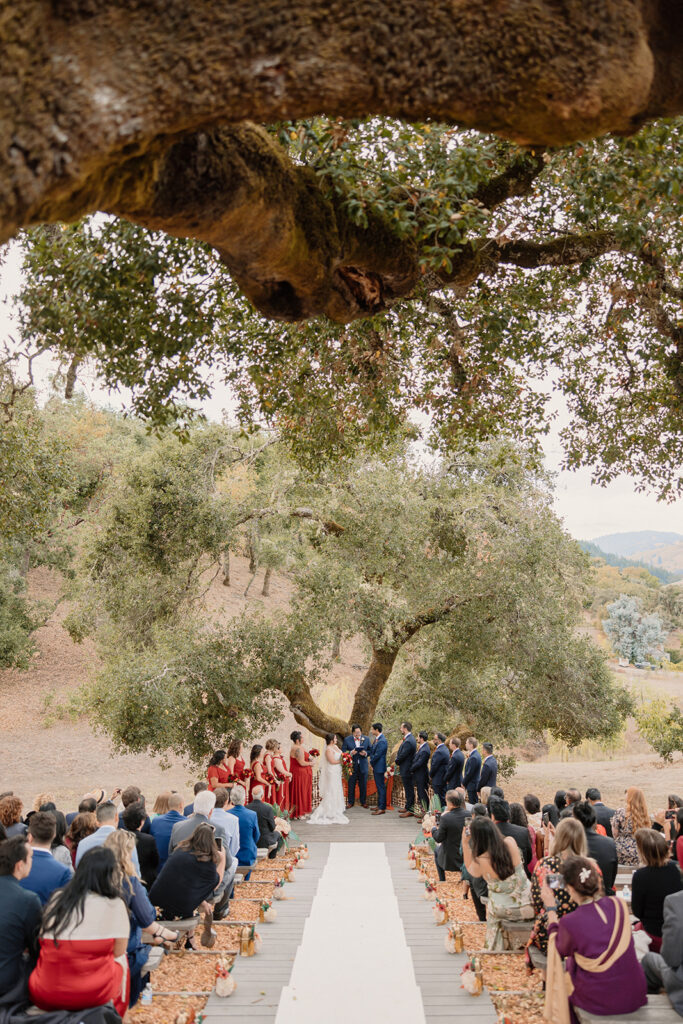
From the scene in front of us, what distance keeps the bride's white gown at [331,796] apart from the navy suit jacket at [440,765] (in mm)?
1925

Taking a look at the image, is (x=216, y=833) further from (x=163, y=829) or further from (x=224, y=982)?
(x=224, y=982)

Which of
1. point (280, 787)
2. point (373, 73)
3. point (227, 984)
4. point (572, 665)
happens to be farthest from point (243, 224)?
point (572, 665)

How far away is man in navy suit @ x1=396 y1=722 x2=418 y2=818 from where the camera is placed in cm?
1338

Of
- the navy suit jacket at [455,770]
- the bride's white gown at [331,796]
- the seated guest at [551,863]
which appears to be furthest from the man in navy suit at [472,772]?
the seated guest at [551,863]

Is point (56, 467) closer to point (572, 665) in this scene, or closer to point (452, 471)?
point (452, 471)

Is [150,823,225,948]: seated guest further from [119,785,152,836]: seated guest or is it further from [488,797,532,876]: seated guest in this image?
[488,797,532,876]: seated guest

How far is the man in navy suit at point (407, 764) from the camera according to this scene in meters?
13.4

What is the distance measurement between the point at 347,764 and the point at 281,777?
263 centimetres

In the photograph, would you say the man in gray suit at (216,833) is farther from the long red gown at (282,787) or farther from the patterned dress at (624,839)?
the long red gown at (282,787)

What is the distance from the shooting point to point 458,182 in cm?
499

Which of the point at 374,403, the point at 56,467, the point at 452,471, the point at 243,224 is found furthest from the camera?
the point at 452,471

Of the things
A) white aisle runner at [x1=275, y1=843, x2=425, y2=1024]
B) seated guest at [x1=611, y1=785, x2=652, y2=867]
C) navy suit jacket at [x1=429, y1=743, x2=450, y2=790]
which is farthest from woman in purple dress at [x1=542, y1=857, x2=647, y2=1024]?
navy suit jacket at [x1=429, y1=743, x2=450, y2=790]

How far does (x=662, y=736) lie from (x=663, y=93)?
18.6 m

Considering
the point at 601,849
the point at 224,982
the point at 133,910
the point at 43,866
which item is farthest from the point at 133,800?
the point at 601,849
